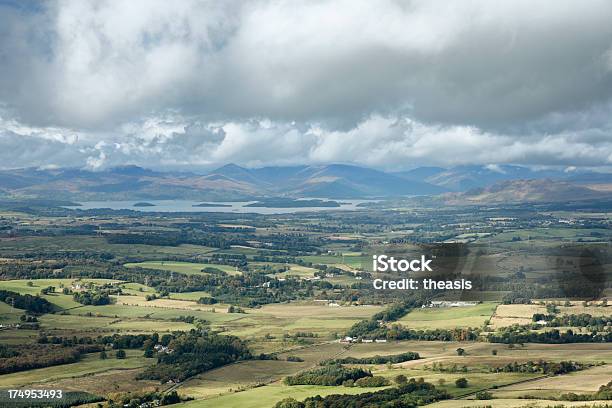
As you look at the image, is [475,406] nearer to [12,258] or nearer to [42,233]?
[12,258]

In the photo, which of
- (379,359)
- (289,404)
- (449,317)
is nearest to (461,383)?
(379,359)

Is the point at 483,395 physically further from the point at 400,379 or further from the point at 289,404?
the point at 289,404

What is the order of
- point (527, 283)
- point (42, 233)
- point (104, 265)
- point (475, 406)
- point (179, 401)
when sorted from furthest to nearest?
point (42, 233)
point (104, 265)
point (527, 283)
point (179, 401)
point (475, 406)

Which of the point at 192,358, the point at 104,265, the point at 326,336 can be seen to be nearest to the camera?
the point at 192,358

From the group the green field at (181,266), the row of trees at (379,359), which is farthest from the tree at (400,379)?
the green field at (181,266)

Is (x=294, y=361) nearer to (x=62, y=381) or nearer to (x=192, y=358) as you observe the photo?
(x=192, y=358)

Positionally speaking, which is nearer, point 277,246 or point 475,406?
point 475,406

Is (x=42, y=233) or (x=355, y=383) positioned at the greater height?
(x=42, y=233)

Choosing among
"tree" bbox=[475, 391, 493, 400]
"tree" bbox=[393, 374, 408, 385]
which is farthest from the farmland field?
"tree" bbox=[475, 391, 493, 400]

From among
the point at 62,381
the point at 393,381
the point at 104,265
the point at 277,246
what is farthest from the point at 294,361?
the point at 277,246

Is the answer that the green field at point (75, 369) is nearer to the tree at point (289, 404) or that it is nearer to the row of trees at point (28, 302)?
the tree at point (289, 404)
